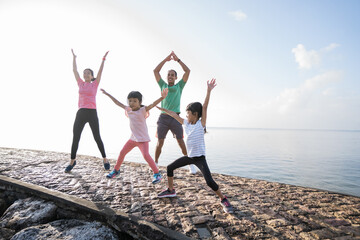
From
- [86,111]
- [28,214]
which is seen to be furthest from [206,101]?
[28,214]

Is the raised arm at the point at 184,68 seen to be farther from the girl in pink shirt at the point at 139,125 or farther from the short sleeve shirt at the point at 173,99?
the girl in pink shirt at the point at 139,125

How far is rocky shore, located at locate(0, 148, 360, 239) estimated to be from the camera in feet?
8.67

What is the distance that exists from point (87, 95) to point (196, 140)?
337 cm

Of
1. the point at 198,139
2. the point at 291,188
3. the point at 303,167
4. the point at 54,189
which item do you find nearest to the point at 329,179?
the point at 303,167

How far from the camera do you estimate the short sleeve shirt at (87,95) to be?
16.8 ft

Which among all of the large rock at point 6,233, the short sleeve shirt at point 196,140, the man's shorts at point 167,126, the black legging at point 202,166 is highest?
the man's shorts at point 167,126

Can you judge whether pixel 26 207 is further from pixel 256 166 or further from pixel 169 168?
pixel 256 166

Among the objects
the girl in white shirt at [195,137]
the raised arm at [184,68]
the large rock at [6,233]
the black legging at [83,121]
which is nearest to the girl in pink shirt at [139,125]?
the girl in white shirt at [195,137]

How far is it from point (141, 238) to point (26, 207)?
8.11ft

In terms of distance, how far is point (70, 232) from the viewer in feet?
9.20

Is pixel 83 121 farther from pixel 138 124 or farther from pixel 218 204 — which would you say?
pixel 218 204

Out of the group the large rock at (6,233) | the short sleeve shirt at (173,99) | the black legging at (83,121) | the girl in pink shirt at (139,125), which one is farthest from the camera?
the short sleeve shirt at (173,99)

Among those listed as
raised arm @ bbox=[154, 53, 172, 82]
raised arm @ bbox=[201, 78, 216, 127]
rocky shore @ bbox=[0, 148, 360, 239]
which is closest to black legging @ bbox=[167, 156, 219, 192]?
rocky shore @ bbox=[0, 148, 360, 239]

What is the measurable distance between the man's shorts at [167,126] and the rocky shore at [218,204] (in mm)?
1173
